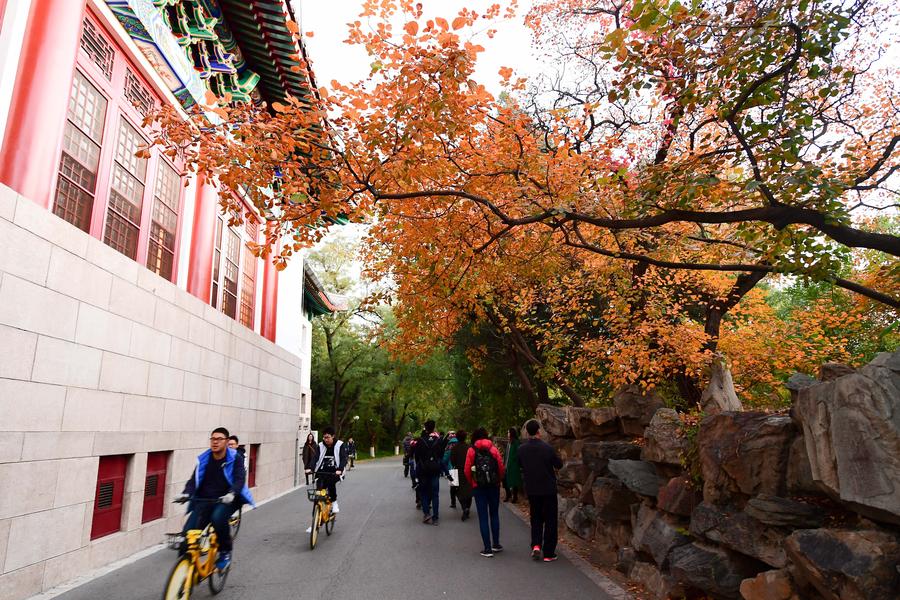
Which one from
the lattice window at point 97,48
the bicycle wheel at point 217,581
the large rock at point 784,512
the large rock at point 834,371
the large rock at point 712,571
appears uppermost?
the lattice window at point 97,48

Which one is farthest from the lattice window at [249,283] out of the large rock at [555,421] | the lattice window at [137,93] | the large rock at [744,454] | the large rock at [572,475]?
the large rock at [744,454]

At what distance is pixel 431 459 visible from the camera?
465 inches

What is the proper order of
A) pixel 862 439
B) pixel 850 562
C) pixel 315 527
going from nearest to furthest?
pixel 850 562 → pixel 862 439 → pixel 315 527

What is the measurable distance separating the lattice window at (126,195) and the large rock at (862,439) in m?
9.39

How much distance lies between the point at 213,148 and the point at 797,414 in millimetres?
6732

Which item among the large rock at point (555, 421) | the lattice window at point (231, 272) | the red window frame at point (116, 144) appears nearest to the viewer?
the red window frame at point (116, 144)

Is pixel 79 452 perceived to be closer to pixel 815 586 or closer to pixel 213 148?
pixel 213 148

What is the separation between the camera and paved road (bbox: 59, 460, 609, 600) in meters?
6.34

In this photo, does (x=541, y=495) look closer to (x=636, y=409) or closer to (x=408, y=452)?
(x=636, y=409)

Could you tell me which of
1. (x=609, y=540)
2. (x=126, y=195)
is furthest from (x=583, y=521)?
(x=126, y=195)

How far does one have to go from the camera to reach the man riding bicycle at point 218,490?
5.97 metres

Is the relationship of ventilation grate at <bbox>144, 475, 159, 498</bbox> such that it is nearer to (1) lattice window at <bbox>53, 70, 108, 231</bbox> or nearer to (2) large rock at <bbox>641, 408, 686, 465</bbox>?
(1) lattice window at <bbox>53, 70, 108, 231</bbox>

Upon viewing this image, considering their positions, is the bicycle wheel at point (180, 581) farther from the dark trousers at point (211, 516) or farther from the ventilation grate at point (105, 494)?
the ventilation grate at point (105, 494)

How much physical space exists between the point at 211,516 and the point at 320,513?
10.9ft
